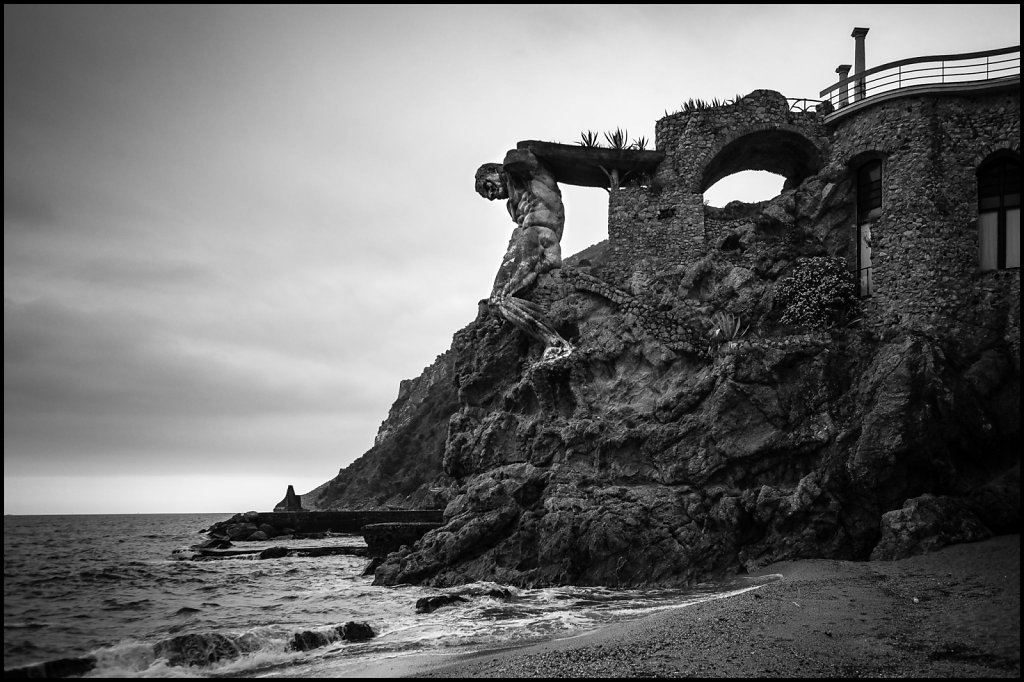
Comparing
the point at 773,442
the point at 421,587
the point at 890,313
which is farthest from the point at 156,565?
the point at 890,313

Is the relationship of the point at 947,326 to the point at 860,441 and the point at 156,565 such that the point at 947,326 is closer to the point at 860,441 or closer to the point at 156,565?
the point at 860,441

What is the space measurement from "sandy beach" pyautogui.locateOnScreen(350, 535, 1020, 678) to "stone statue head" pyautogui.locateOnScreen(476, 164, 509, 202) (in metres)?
19.0

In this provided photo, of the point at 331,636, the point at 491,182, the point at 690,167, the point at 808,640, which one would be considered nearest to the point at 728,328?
the point at 690,167

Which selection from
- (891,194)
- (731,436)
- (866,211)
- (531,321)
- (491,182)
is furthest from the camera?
(491,182)

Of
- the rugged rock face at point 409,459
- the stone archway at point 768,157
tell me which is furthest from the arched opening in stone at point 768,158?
the rugged rock face at point 409,459

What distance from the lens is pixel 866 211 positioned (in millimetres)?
24797

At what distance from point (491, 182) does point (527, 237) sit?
3.54 meters

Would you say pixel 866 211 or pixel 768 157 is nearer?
pixel 866 211

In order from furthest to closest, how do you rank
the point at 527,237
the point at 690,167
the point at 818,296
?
1. the point at 527,237
2. the point at 690,167
3. the point at 818,296

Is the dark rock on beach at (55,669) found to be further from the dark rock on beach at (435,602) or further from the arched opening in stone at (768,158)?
the arched opening in stone at (768,158)

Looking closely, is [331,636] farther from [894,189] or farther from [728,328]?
[894,189]

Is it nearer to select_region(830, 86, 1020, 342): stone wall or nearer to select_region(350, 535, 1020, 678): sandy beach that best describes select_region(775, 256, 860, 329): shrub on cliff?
select_region(830, 86, 1020, 342): stone wall

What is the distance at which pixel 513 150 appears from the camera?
2820cm

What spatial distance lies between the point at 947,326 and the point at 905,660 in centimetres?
1509
